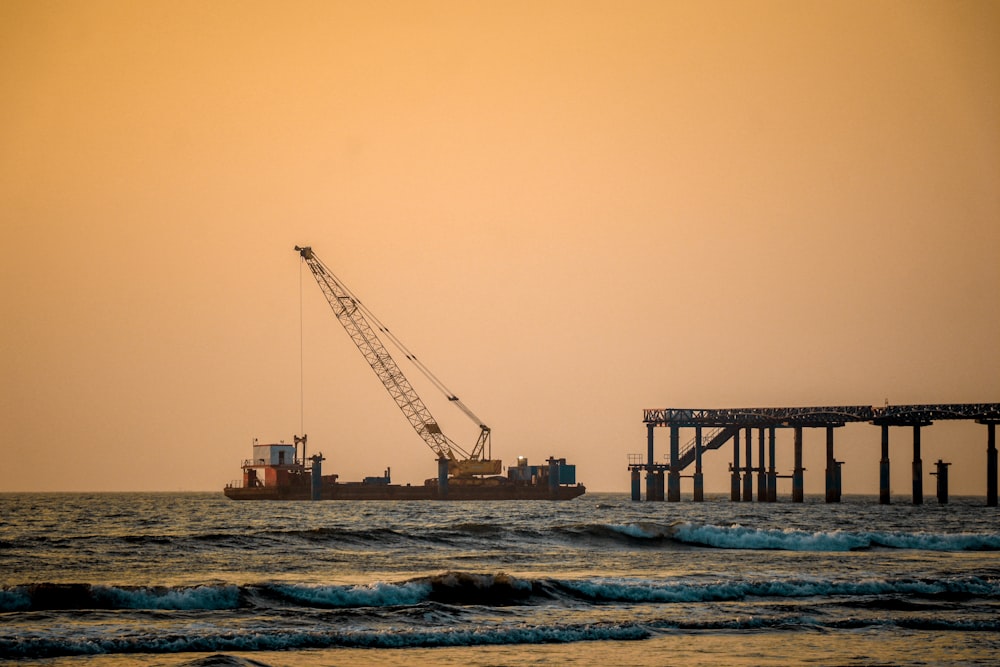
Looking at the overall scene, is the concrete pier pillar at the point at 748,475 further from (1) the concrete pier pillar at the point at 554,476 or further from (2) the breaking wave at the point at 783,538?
(2) the breaking wave at the point at 783,538

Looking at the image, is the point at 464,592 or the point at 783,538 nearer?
the point at 464,592

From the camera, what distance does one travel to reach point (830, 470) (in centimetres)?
14088

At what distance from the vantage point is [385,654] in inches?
1348

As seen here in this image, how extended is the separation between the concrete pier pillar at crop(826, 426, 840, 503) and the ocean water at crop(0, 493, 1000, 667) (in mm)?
70285

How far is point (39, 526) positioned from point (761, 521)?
49.8m

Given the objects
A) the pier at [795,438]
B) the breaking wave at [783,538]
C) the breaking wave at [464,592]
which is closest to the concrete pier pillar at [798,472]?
the pier at [795,438]

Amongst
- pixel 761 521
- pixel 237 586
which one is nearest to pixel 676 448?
pixel 761 521

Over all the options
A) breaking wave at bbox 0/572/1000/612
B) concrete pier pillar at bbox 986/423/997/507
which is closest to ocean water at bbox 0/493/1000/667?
breaking wave at bbox 0/572/1000/612

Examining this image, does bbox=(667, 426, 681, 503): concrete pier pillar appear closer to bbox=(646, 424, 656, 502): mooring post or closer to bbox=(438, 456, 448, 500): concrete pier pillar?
bbox=(646, 424, 656, 502): mooring post

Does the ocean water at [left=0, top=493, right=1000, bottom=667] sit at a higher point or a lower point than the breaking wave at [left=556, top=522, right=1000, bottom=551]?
lower

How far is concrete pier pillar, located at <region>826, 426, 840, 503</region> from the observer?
139875mm

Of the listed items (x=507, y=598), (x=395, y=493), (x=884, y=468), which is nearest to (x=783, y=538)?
(x=507, y=598)

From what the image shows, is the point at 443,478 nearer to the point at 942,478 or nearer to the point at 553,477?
the point at 553,477

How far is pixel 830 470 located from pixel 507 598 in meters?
102
